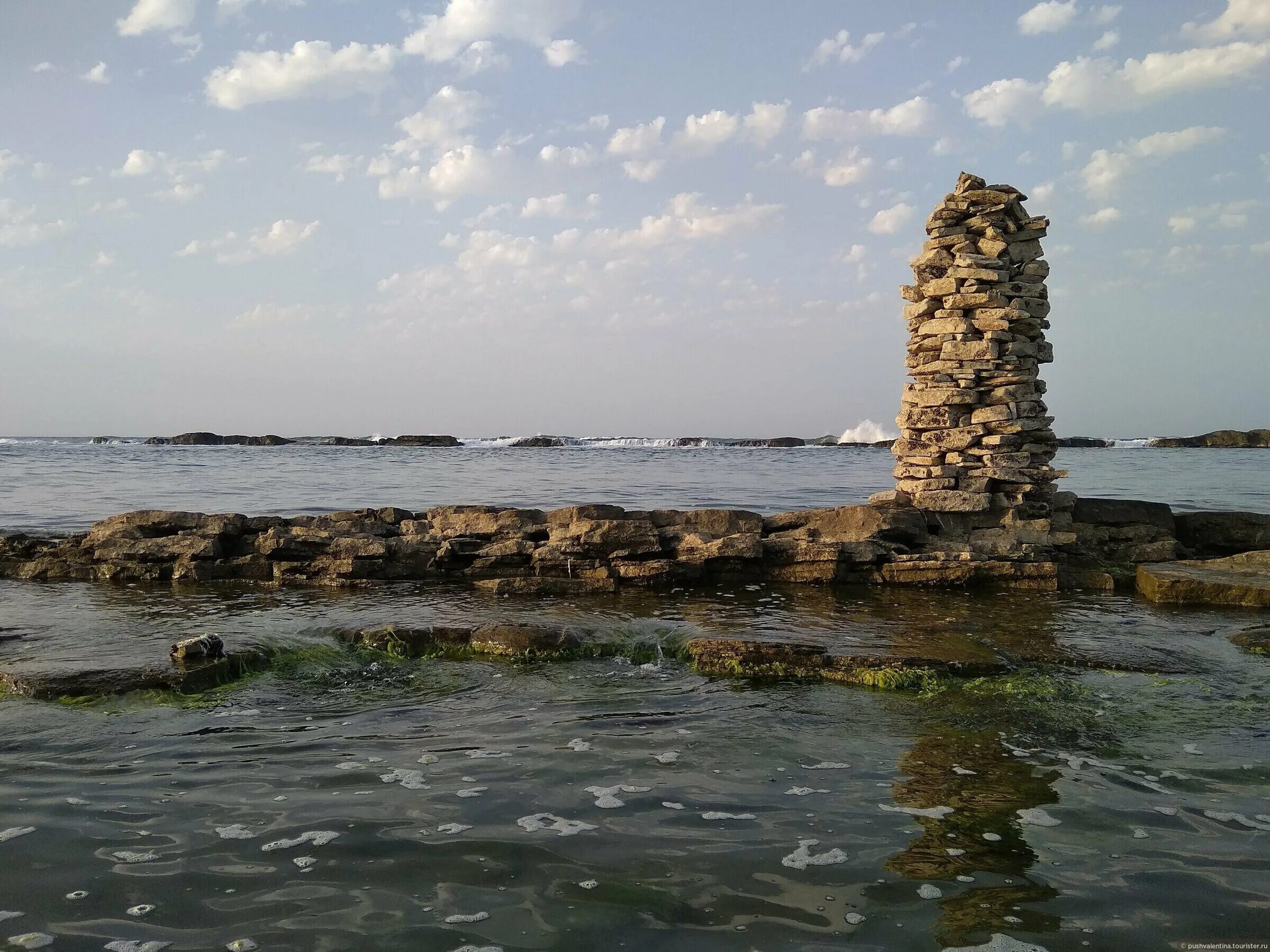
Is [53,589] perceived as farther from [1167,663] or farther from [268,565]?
[1167,663]

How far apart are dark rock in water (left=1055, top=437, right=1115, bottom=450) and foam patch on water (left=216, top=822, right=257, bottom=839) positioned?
79118 millimetres

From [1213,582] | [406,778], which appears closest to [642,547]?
[1213,582]

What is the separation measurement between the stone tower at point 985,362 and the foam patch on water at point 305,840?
11295 millimetres

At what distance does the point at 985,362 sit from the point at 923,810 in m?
10.6

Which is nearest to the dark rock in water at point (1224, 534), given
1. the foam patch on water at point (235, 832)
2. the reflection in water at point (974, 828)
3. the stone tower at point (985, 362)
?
Answer: the stone tower at point (985, 362)

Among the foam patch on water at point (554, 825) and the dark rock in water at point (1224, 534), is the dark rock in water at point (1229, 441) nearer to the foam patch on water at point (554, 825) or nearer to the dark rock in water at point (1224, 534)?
the dark rock in water at point (1224, 534)

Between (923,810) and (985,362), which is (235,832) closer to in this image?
(923,810)

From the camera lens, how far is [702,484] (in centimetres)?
2928

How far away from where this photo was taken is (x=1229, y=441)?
233 feet

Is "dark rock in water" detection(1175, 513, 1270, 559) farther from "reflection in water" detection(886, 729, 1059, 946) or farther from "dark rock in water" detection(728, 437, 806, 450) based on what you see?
"dark rock in water" detection(728, 437, 806, 450)

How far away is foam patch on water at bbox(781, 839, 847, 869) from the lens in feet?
13.1

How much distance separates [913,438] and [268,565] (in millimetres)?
10653

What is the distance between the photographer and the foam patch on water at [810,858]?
13.1 ft

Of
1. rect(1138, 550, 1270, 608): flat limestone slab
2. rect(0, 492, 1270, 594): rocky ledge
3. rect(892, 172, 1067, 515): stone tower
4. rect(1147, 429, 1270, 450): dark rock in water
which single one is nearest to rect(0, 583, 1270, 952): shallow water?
rect(1138, 550, 1270, 608): flat limestone slab
